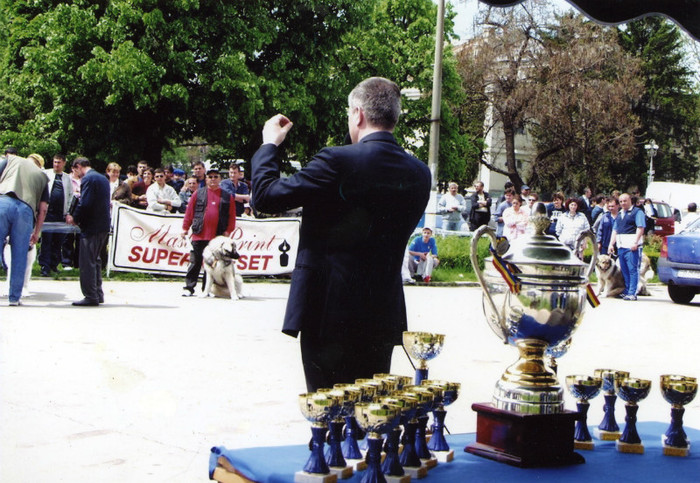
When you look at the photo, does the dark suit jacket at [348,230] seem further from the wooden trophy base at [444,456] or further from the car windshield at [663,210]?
the car windshield at [663,210]

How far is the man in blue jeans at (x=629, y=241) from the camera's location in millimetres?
17594

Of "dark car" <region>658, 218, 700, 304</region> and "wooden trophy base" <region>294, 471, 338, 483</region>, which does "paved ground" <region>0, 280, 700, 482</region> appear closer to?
"wooden trophy base" <region>294, 471, 338, 483</region>

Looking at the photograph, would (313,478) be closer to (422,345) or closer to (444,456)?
(444,456)

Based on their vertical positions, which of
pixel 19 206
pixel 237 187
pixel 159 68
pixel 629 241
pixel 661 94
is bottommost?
pixel 19 206

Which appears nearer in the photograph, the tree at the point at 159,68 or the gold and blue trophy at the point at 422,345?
the gold and blue trophy at the point at 422,345

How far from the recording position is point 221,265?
1425 centimetres

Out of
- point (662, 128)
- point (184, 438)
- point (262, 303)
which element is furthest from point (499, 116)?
point (184, 438)

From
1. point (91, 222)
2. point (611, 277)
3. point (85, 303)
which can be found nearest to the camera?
point (91, 222)

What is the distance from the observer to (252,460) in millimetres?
2945

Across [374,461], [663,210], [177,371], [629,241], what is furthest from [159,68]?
[374,461]

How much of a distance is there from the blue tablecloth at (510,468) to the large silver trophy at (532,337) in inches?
2.8

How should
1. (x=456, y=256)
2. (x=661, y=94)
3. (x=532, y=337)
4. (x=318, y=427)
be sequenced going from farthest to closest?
1. (x=661, y=94)
2. (x=456, y=256)
3. (x=532, y=337)
4. (x=318, y=427)

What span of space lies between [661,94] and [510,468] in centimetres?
6174

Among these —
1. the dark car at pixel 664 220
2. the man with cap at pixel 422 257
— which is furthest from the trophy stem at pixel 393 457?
the dark car at pixel 664 220
